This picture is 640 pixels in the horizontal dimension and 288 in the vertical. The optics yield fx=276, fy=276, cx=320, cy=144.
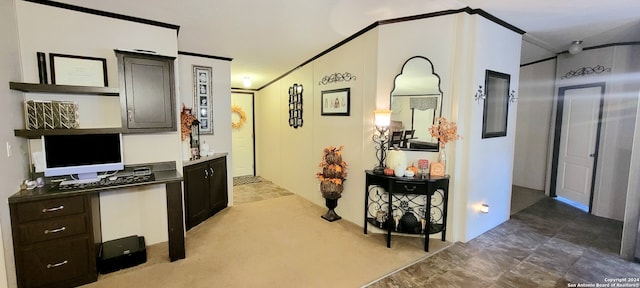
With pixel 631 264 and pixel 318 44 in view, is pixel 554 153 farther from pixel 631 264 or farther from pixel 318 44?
pixel 318 44

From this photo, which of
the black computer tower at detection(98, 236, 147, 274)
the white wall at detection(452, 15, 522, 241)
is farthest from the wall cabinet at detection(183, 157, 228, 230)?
the white wall at detection(452, 15, 522, 241)

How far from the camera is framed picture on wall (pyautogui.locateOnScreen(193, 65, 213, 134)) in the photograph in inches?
163

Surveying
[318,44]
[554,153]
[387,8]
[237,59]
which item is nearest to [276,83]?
[237,59]

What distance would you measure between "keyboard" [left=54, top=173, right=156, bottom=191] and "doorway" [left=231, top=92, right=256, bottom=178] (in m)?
4.12

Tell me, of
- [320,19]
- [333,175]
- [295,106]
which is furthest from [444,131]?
[295,106]

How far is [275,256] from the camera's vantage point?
291cm

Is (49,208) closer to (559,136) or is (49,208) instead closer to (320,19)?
(320,19)

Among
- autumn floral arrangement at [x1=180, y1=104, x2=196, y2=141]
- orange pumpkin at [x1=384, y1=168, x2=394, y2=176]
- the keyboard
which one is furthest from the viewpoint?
autumn floral arrangement at [x1=180, y1=104, x2=196, y2=141]

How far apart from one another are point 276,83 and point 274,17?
119 inches

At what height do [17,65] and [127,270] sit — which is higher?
[17,65]

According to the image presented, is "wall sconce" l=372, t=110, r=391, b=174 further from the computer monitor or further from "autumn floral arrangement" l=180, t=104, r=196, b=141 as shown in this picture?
the computer monitor

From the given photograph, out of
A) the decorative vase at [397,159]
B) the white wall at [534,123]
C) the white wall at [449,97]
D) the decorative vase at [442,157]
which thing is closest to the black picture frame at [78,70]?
the white wall at [449,97]

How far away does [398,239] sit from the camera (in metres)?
3.28

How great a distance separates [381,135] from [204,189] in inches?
99.1
